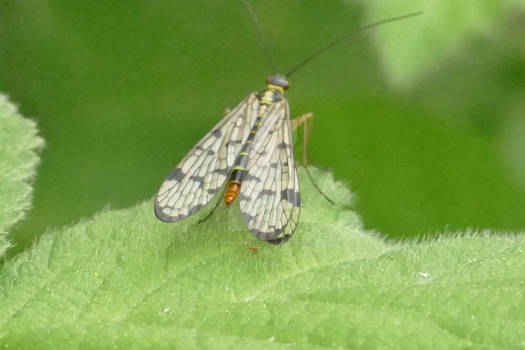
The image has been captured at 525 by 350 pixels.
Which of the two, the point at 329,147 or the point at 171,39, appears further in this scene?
the point at 171,39

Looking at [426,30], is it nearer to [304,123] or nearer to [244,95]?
[304,123]

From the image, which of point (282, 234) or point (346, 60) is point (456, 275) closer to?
point (282, 234)

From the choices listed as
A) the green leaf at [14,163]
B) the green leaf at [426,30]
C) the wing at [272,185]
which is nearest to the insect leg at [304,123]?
the wing at [272,185]

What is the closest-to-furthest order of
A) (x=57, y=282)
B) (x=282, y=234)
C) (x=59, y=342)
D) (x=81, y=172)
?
(x=59, y=342), (x=57, y=282), (x=282, y=234), (x=81, y=172)

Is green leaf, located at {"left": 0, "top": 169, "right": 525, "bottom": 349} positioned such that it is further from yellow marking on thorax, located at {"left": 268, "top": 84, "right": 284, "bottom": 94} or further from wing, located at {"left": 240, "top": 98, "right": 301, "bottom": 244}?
yellow marking on thorax, located at {"left": 268, "top": 84, "right": 284, "bottom": 94}

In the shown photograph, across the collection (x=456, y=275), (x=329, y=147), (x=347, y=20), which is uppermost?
(x=347, y=20)

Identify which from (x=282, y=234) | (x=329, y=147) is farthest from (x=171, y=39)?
(x=282, y=234)

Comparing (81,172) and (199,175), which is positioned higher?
(199,175)

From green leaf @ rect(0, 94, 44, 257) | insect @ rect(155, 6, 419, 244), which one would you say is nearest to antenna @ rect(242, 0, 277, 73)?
insect @ rect(155, 6, 419, 244)
